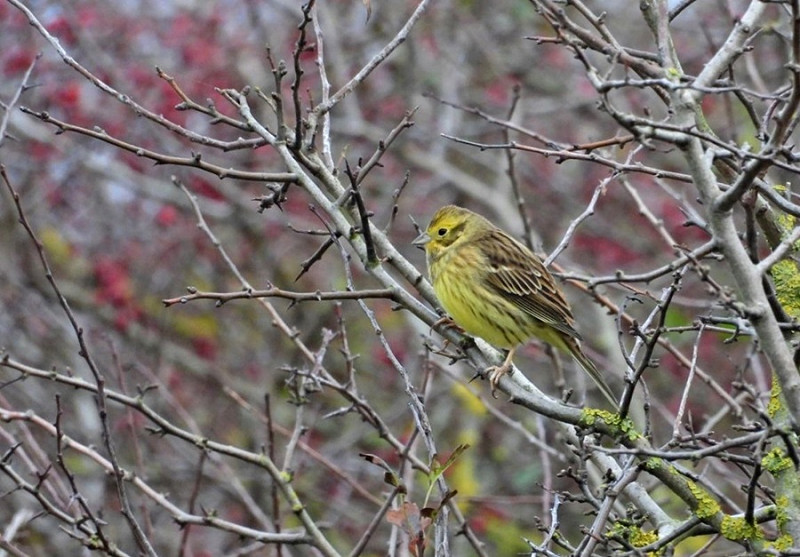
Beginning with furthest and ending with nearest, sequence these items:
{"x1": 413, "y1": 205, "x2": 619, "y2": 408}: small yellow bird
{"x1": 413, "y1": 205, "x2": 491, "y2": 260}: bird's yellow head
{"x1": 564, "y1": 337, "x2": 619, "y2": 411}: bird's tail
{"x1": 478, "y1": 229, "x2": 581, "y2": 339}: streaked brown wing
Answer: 1. {"x1": 413, "y1": 205, "x2": 491, "y2": 260}: bird's yellow head
2. {"x1": 478, "y1": 229, "x2": 581, "y2": 339}: streaked brown wing
3. {"x1": 413, "y1": 205, "x2": 619, "y2": 408}: small yellow bird
4. {"x1": 564, "y1": 337, "x2": 619, "y2": 411}: bird's tail

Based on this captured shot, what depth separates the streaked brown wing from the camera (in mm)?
5645

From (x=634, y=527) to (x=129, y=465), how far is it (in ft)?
18.7

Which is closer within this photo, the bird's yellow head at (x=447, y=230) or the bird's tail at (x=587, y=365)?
the bird's tail at (x=587, y=365)

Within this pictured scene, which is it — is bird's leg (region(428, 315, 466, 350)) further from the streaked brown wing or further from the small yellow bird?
the streaked brown wing

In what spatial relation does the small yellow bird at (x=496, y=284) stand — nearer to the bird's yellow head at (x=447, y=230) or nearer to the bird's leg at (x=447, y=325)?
the bird's yellow head at (x=447, y=230)

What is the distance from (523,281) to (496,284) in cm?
19

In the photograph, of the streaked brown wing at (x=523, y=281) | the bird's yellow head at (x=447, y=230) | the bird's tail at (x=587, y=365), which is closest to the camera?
the bird's tail at (x=587, y=365)

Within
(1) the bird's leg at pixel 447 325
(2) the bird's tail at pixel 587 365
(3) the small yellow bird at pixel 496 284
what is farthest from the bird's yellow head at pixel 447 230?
(1) the bird's leg at pixel 447 325

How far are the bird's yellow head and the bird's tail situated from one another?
2.48 feet

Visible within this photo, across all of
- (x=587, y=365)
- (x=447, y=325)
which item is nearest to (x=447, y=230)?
(x=587, y=365)

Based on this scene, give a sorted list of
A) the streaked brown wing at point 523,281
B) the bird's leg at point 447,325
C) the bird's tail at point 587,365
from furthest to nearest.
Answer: the streaked brown wing at point 523,281, the bird's tail at point 587,365, the bird's leg at point 447,325

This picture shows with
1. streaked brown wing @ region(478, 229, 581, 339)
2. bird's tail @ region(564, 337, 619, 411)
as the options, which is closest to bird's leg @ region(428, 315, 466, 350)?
bird's tail @ region(564, 337, 619, 411)

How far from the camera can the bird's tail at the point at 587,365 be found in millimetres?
5020

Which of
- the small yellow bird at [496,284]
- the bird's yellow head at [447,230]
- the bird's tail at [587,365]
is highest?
the bird's yellow head at [447,230]
